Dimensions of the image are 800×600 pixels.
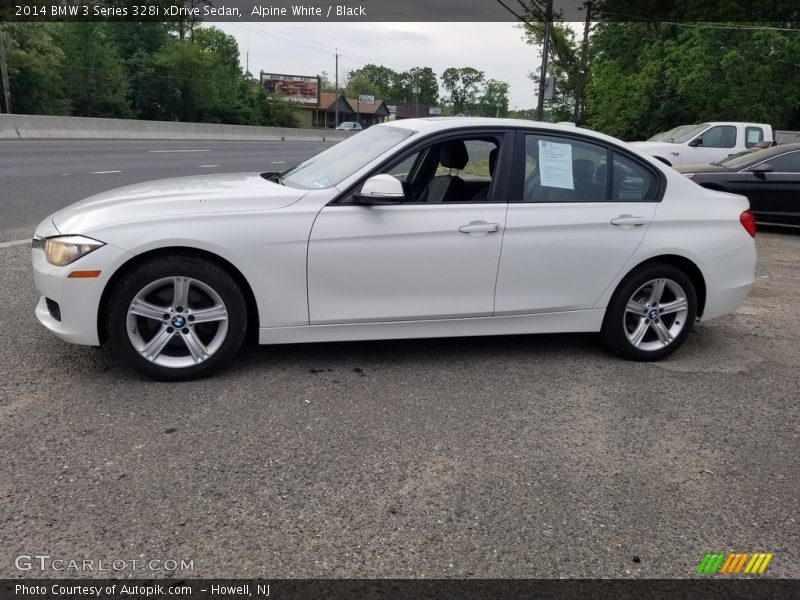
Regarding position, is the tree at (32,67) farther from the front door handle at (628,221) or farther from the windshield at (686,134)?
the front door handle at (628,221)

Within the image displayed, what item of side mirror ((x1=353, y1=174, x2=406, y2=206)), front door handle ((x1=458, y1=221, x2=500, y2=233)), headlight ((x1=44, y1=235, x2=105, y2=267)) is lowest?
headlight ((x1=44, y1=235, x2=105, y2=267))

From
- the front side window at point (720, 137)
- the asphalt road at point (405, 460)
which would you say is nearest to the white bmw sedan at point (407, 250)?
the asphalt road at point (405, 460)

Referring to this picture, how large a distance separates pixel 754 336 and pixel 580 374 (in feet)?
6.37

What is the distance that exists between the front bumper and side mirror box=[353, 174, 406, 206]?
53.4 inches

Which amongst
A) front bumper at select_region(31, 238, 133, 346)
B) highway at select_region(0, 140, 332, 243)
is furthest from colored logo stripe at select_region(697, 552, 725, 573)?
highway at select_region(0, 140, 332, 243)

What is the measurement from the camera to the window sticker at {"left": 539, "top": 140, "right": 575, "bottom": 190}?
15.2ft

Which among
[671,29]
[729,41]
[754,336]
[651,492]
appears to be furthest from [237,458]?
[671,29]

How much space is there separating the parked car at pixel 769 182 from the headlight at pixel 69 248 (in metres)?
9.44

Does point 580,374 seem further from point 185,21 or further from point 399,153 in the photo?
point 185,21

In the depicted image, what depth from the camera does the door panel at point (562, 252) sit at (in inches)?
176

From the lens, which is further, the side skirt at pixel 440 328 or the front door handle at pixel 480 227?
the front door handle at pixel 480 227

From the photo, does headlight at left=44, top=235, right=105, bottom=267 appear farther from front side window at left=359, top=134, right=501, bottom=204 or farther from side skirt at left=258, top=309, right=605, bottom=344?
front side window at left=359, top=134, right=501, bottom=204

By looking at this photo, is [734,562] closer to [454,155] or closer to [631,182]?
[631,182]

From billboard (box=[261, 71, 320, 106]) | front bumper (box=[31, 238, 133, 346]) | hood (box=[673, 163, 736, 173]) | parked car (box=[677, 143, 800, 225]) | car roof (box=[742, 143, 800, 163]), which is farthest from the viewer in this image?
billboard (box=[261, 71, 320, 106])
